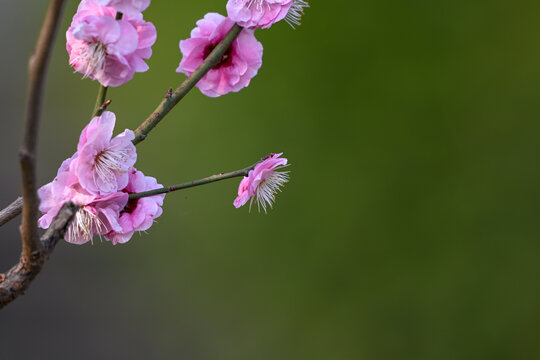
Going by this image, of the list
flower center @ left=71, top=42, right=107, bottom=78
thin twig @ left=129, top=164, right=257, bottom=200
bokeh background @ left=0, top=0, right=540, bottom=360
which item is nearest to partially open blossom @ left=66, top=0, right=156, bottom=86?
flower center @ left=71, top=42, right=107, bottom=78

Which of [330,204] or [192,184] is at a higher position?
[330,204]

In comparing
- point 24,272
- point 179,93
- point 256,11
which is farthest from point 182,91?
point 24,272

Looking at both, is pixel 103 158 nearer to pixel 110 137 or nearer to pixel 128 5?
pixel 110 137

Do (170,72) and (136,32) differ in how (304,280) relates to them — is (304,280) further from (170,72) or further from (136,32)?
(136,32)

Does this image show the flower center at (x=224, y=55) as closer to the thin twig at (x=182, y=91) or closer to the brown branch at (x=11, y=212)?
the thin twig at (x=182, y=91)

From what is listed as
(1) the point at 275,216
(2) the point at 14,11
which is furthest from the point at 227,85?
(2) the point at 14,11
